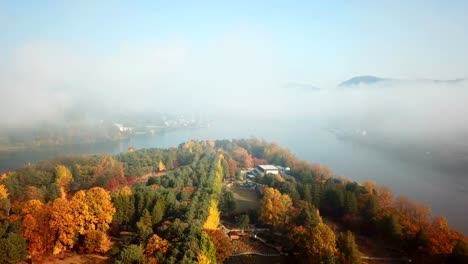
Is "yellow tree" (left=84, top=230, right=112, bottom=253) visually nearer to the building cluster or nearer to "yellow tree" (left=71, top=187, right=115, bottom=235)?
"yellow tree" (left=71, top=187, right=115, bottom=235)

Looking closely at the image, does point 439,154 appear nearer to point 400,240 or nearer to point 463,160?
point 463,160

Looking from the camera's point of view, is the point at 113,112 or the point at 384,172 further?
the point at 113,112

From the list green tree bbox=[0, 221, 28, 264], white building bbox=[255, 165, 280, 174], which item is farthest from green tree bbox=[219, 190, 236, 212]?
white building bbox=[255, 165, 280, 174]

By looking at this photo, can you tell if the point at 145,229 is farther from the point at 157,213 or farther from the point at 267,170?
the point at 267,170

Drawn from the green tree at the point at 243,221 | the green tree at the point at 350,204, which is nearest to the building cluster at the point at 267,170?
the green tree at the point at 350,204

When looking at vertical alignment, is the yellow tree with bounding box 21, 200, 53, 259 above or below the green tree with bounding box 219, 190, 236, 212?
above

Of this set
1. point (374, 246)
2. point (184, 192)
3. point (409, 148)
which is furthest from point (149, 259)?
point (409, 148)
